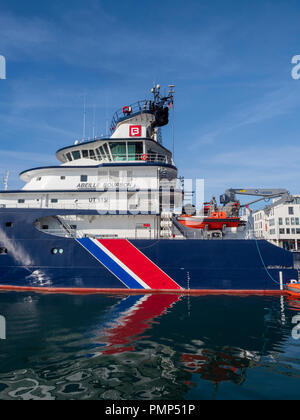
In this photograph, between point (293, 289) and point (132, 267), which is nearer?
point (293, 289)

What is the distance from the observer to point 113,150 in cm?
1455

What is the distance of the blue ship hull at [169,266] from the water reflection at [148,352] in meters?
2.14

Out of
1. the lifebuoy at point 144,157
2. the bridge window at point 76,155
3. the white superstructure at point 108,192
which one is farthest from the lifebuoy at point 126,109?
Answer: the lifebuoy at point 144,157

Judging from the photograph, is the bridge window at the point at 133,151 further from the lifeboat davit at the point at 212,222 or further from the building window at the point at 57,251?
the building window at the point at 57,251

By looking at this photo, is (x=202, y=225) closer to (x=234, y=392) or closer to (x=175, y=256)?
(x=175, y=256)

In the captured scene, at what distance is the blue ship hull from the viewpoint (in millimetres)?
11248

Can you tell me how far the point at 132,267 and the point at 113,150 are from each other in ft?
23.2

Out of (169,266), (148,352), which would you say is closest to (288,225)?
(169,266)

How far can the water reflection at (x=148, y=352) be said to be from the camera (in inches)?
158

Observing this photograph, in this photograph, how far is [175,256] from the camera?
11359mm

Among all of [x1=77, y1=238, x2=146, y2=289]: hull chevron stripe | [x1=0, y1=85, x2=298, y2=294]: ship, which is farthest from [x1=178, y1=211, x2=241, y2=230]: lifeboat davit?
[x1=77, y1=238, x2=146, y2=289]: hull chevron stripe

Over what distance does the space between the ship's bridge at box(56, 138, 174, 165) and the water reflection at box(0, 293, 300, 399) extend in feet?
27.9

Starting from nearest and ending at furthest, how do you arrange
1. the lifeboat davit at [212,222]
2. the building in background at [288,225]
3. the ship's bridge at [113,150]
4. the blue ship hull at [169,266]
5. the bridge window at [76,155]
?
the blue ship hull at [169,266] → the lifeboat davit at [212,222] → the ship's bridge at [113,150] → the bridge window at [76,155] → the building in background at [288,225]

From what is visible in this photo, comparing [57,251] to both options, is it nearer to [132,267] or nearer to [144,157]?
[132,267]
